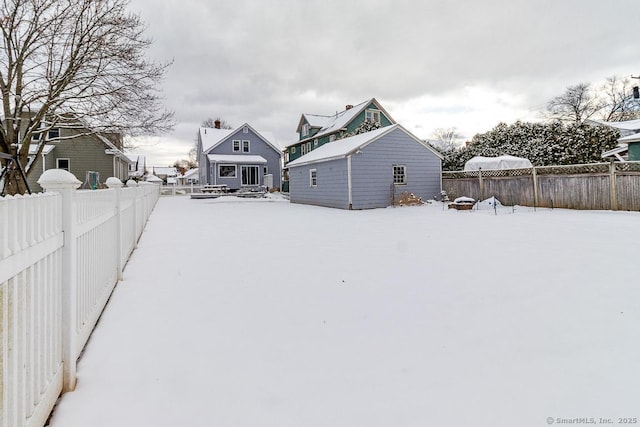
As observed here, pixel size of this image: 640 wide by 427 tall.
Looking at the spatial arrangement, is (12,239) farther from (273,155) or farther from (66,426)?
(273,155)

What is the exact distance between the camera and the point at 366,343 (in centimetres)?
285

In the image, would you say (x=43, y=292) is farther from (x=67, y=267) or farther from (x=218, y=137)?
(x=218, y=137)

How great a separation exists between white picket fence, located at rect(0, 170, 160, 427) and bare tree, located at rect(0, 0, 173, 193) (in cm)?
1036

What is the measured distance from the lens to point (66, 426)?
6.04 ft

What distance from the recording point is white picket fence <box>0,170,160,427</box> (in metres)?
1.39

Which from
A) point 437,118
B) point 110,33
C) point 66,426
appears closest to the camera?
point 66,426

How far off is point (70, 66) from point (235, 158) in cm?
1969

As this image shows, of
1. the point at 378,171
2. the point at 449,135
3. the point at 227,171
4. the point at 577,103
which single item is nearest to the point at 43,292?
the point at 378,171

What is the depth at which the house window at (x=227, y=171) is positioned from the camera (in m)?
30.2

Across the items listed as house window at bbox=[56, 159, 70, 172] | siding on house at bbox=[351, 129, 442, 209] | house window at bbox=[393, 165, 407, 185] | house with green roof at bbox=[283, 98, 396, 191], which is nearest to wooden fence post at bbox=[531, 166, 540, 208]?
siding on house at bbox=[351, 129, 442, 209]

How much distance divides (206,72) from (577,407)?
17.6 meters

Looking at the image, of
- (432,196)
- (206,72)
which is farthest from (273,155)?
(432,196)

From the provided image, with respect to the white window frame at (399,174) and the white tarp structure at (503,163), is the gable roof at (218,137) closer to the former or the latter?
the white window frame at (399,174)

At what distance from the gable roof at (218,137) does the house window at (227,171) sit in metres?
2.17
